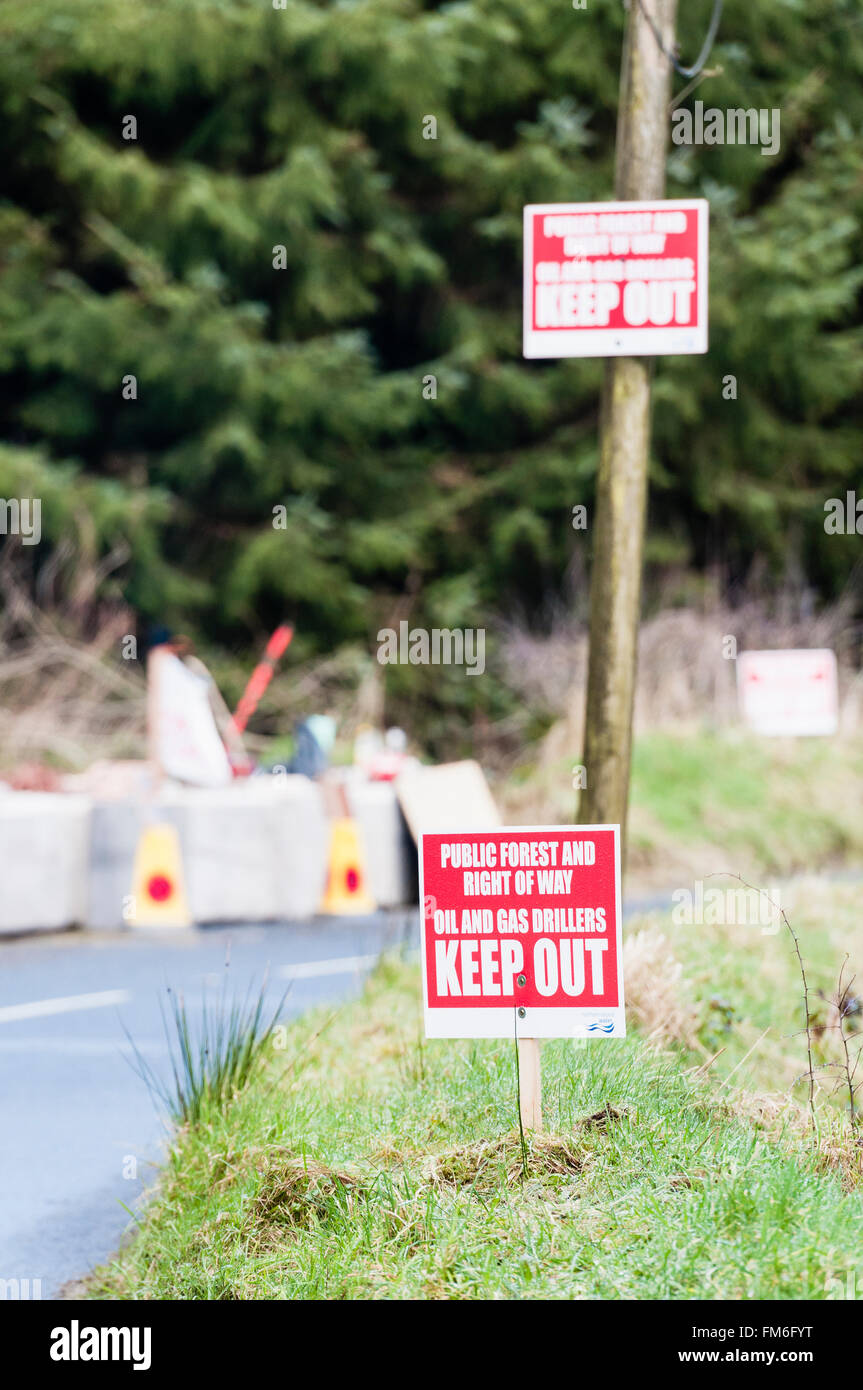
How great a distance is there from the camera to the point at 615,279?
849 centimetres

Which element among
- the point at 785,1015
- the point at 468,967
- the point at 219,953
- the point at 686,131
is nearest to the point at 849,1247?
the point at 468,967

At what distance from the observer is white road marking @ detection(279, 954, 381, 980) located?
1220cm

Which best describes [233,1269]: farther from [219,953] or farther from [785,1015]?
[219,953]

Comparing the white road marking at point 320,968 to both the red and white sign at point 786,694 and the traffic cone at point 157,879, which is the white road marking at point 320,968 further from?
the red and white sign at point 786,694

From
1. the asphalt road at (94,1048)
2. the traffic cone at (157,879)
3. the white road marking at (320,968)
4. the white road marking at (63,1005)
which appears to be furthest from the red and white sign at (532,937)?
the traffic cone at (157,879)

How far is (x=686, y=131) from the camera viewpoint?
2131 cm

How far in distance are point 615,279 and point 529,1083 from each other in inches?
160

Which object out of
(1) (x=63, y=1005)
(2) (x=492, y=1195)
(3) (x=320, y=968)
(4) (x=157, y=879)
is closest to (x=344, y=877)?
(4) (x=157, y=879)

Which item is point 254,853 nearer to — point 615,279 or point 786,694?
point 615,279

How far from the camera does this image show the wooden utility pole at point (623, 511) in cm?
901

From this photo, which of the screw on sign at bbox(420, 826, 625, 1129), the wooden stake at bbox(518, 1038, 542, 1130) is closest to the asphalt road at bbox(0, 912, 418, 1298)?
the screw on sign at bbox(420, 826, 625, 1129)

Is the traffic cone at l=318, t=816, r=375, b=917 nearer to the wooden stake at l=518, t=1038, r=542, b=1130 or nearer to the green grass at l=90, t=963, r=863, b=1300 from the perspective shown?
the green grass at l=90, t=963, r=863, b=1300

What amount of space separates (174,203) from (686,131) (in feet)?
23.0
